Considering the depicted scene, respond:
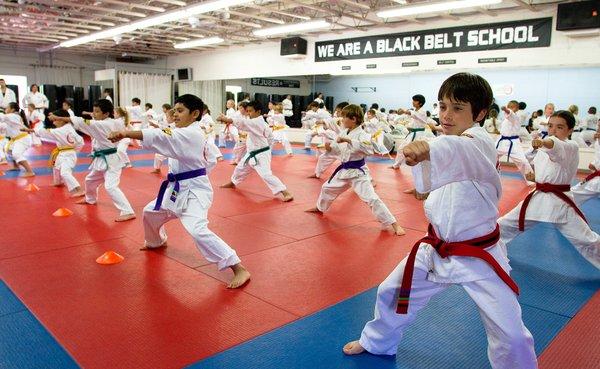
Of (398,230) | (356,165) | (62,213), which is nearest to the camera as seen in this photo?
(398,230)

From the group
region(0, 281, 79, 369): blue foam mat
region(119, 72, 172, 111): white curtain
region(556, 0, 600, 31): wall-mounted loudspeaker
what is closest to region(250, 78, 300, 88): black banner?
region(119, 72, 172, 111): white curtain

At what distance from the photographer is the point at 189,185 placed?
349cm

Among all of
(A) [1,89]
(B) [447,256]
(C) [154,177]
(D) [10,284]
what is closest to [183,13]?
(C) [154,177]

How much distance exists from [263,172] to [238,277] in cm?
346

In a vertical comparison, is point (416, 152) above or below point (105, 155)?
above

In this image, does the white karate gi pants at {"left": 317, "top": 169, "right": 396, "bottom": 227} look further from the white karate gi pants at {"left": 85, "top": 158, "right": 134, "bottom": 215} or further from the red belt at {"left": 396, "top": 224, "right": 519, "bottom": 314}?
the red belt at {"left": 396, "top": 224, "right": 519, "bottom": 314}

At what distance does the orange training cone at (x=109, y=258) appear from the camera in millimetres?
3691

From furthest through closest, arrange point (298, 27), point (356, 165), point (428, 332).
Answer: point (298, 27) < point (356, 165) < point (428, 332)

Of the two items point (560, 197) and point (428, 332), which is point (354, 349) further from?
point (560, 197)

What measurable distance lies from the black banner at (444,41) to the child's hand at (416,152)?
10.1 meters

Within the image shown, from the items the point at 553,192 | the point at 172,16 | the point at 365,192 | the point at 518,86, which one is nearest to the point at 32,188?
the point at 365,192

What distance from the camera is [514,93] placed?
12578 millimetres

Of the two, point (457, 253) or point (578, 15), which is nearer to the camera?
point (457, 253)

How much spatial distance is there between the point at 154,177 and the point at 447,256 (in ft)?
23.6
